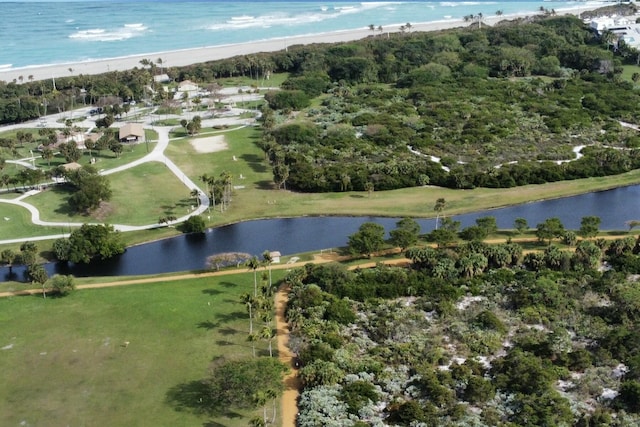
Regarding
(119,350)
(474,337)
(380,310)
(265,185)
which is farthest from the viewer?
(265,185)

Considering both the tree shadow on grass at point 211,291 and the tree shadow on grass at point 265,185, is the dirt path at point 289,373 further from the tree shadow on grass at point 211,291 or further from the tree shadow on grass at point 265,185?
the tree shadow on grass at point 265,185

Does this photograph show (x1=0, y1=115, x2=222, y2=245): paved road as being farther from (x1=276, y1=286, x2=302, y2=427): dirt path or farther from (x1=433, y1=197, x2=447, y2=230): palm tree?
(x1=433, y1=197, x2=447, y2=230): palm tree

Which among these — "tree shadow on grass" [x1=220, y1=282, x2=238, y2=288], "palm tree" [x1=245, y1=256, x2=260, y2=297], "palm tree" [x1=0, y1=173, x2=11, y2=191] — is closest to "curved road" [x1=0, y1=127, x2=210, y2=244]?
"palm tree" [x1=0, y1=173, x2=11, y2=191]

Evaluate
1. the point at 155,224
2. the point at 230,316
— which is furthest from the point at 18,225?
the point at 230,316

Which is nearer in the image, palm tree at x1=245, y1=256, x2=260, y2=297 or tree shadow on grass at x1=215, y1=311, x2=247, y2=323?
tree shadow on grass at x1=215, y1=311, x2=247, y2=323

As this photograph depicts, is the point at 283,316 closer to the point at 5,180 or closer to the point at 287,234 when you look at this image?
the point at 287,234

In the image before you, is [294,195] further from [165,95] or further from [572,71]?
[572,71]
